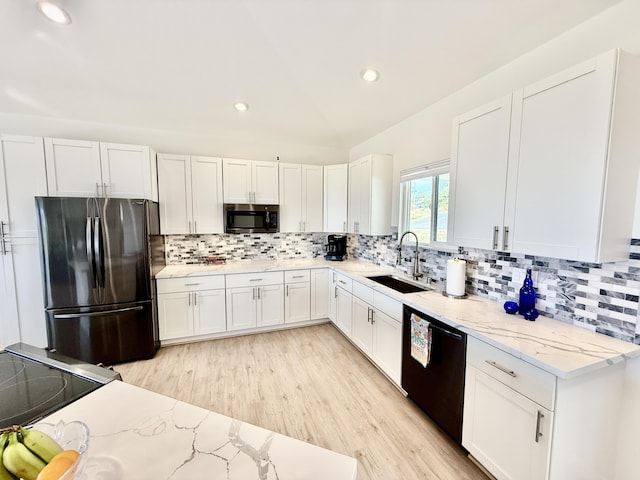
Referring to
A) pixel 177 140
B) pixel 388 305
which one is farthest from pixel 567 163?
pixel 177 140

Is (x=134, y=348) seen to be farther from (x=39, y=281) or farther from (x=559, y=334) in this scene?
(x=559, y=334)

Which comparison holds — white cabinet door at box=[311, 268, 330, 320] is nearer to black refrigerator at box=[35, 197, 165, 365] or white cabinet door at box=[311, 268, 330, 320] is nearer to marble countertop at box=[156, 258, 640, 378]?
marble countertop at box=[156, 258, 640, 378]

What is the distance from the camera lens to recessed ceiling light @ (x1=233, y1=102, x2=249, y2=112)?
3.03 m

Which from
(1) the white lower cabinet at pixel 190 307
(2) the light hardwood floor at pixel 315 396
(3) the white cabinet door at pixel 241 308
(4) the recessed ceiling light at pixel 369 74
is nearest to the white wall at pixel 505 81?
(4) the recessed ceiling light at pixel 369 74

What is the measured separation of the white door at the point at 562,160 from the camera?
1.30m

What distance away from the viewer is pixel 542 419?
126 centimetres

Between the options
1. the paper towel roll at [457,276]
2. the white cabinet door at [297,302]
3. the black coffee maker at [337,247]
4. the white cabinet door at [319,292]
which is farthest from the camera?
the black coffee maker at [337,247]

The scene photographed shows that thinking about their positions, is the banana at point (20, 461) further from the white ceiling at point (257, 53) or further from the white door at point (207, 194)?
the white door at point (207, 194)

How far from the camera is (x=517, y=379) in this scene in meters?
1.36

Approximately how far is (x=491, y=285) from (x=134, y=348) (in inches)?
141

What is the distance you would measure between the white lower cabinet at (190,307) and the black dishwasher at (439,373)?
2.31 meters

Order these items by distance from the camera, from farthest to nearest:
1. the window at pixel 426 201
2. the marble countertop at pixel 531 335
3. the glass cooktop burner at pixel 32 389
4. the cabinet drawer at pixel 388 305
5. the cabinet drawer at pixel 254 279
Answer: the cabinet drawer at pixel 254 279 < the window at pixel 426 201 < the cabinet drawer at pixel 388 305 < the marble countertop at pixel 531 335 < the glass cooktop burner at pixel 32 389

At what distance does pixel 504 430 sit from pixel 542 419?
27 cm

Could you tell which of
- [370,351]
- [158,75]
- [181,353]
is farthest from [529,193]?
[181,353]
